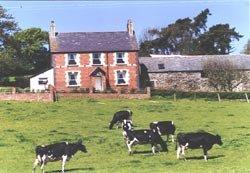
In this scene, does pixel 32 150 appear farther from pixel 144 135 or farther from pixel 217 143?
pixel 217 143

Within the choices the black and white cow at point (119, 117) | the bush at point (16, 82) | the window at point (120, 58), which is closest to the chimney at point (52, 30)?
the window at point (120, 58)

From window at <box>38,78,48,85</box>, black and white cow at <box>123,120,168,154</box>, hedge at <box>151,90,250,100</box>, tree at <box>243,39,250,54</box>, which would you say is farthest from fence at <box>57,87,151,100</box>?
tree at <box>243,39,250,54</box>

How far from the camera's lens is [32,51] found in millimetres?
90188

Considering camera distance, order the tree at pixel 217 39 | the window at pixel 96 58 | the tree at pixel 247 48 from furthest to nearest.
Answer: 1. the tree at pixel 247 48
2. the tree at pixel 217 39
3. the window at pixel 96 58

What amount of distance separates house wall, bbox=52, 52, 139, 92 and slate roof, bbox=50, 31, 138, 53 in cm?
67

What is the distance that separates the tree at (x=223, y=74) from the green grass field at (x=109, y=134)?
22.4 metres

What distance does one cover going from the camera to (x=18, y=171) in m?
19.8

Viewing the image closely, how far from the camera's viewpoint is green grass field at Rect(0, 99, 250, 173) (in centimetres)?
2028

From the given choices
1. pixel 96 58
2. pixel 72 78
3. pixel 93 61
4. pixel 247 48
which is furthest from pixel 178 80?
pixel 247 48

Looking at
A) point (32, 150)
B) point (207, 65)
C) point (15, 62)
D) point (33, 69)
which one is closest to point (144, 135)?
point (32, 150)

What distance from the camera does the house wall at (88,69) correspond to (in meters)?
64.6

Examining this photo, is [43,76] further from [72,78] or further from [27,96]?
[27,96]

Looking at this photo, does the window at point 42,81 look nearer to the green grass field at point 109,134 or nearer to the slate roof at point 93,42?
the slate roof at point 93,42

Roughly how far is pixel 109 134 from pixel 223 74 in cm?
4131
